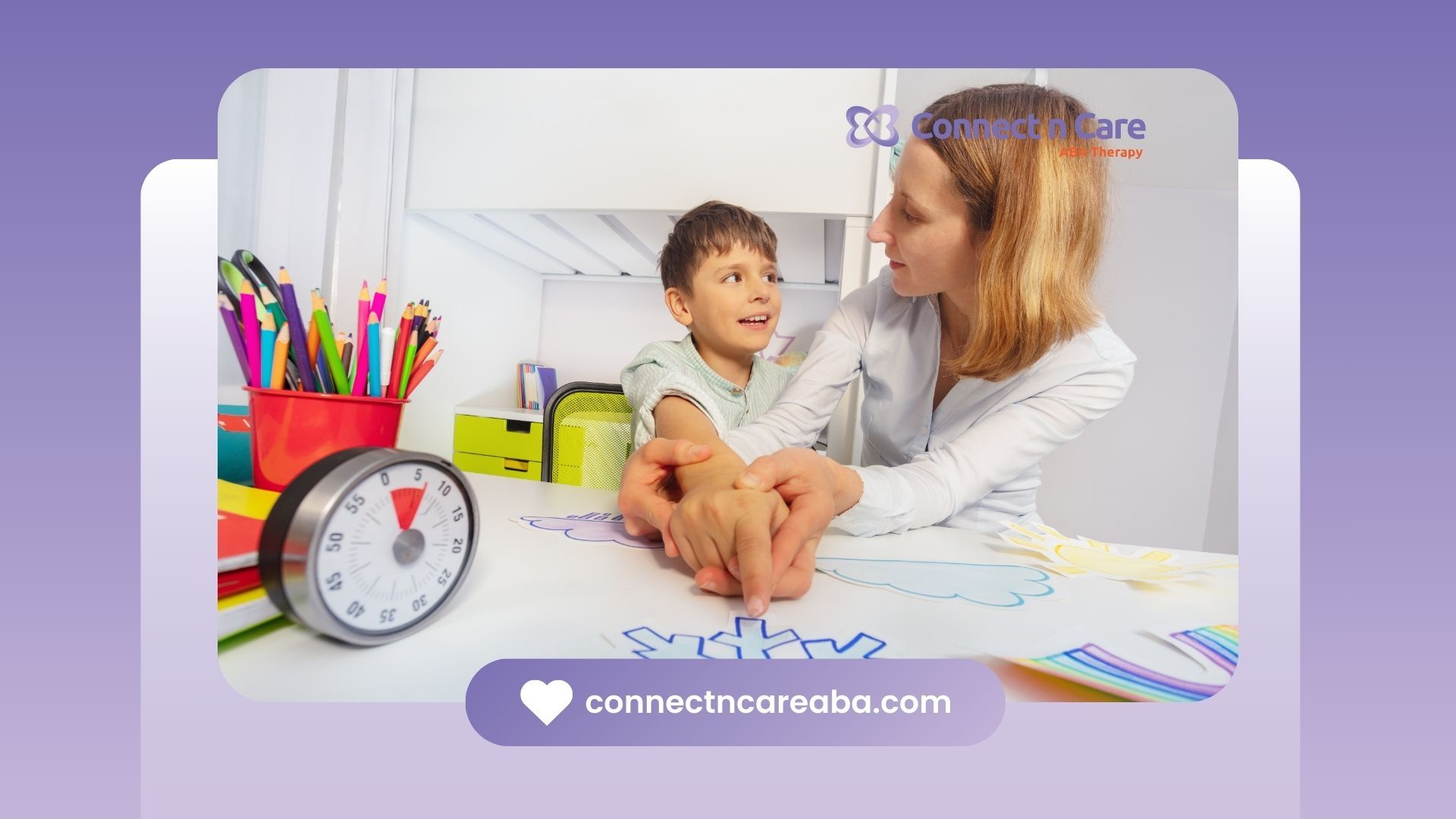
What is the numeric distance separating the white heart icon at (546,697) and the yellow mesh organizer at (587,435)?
0.22 m

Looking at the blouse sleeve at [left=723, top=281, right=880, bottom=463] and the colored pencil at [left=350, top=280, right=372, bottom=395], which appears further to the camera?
the blouse sleeve at [left=723, top=281, right=880, bottom=463]

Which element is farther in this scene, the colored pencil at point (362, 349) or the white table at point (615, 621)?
the colored pencil at point (362, 349)

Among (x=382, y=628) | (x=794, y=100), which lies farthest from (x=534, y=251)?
(x=382, y=628)

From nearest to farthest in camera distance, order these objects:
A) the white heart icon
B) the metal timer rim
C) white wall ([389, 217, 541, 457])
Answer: the metal timer rim, the white heart icon, white wall ([389, 217, 541, 457])

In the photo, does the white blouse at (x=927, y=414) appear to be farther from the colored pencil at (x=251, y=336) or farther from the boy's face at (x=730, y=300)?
the colored pencil at (x=251, y=336)

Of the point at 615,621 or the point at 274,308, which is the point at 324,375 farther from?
the point at 615,621

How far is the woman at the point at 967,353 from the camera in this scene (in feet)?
1.85

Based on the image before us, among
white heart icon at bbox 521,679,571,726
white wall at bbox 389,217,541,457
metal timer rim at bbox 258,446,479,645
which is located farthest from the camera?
white wall at bbox 389,217,541,457

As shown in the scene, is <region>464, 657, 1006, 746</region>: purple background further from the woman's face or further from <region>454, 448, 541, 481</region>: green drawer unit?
the woman's face

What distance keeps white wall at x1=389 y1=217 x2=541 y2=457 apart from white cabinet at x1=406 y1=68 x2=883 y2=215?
0.06 m

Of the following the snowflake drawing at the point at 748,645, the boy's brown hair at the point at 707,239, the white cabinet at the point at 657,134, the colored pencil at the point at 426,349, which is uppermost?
the white cabinet at the point at 657,134

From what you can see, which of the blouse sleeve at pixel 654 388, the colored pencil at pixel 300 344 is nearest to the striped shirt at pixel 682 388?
the blouse sleeve at pixel 654 388

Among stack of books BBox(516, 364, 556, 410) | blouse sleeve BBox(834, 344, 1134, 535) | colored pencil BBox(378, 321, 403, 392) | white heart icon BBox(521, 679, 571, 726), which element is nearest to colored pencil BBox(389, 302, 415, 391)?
colored pencil BBox(378, 321, 403, 392)

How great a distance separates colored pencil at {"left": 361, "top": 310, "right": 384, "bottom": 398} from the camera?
0.54 meters
